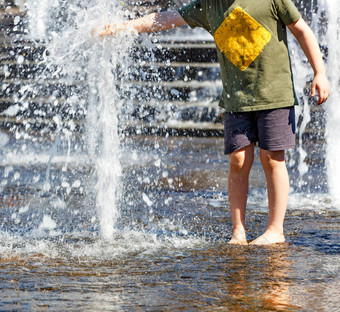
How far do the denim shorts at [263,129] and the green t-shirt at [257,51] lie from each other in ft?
0.18

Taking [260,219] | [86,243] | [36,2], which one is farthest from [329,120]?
[36,2]

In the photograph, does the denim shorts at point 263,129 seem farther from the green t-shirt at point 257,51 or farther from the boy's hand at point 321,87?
the boy's hand at point 321,87

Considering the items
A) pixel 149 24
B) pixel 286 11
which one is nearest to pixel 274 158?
pixel 286 11

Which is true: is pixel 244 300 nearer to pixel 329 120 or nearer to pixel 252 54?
pixel 252 54

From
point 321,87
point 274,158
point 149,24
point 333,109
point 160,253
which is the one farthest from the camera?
point 333,109

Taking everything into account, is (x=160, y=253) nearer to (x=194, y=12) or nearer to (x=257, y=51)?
(x=257, y=51)

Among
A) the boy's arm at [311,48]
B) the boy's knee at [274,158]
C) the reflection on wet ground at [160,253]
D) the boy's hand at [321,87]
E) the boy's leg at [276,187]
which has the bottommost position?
the reflection on wet ground at [160,253]

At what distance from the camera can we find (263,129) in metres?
3.59

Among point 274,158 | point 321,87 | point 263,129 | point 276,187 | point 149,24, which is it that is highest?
point 149,24

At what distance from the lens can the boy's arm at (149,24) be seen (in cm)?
375

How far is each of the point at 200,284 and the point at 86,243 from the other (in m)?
0.93

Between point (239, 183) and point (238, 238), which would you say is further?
point (239, 183)

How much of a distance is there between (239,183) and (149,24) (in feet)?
3.10

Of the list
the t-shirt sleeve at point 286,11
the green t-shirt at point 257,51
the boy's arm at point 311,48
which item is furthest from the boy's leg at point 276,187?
the t-shirt sleeve at point 286,11
